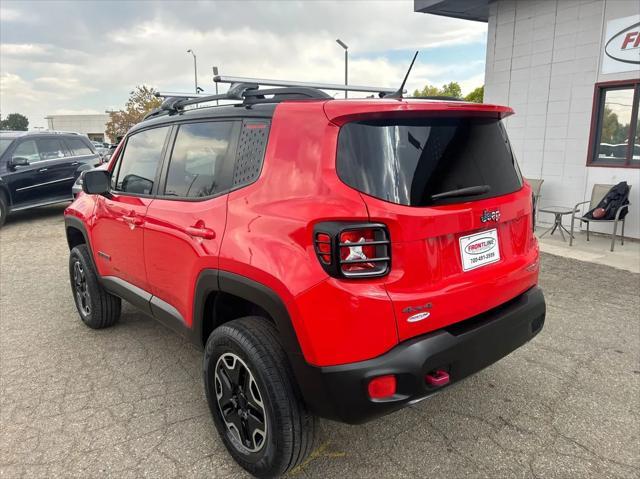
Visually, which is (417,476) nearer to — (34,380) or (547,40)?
(34,380)

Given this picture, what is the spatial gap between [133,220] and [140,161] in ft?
1.57

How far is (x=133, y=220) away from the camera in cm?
314

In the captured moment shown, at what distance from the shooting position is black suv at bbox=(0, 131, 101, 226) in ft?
30.1

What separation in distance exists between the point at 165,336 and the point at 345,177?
2.70 metres

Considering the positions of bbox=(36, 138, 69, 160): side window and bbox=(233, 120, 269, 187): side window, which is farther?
bbox=(36, 138, 69, 160): side window

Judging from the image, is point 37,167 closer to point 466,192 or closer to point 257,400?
point 257,400

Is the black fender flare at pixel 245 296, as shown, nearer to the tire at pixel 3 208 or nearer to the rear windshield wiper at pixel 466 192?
the rear windshield wiper at pixel 466 192

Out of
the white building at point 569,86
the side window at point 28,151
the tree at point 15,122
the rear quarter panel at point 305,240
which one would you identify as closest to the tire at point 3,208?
the side window at point 28,151

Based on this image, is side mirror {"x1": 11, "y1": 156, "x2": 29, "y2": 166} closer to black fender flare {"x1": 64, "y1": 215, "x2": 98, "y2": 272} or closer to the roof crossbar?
black fender flare {"x1": 64, "y1": 215, "x2": 98, "y2": 272}

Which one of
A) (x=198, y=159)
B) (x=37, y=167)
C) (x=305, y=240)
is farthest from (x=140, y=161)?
(x=37, y=167)

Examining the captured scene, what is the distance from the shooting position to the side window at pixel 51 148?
9844 mm

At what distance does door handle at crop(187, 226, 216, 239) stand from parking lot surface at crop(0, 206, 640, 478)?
1.13 meters

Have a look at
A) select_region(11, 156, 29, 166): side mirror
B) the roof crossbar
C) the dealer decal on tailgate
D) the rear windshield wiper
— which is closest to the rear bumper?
the dealer decal on tailgate

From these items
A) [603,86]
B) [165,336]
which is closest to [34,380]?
[165,336]
